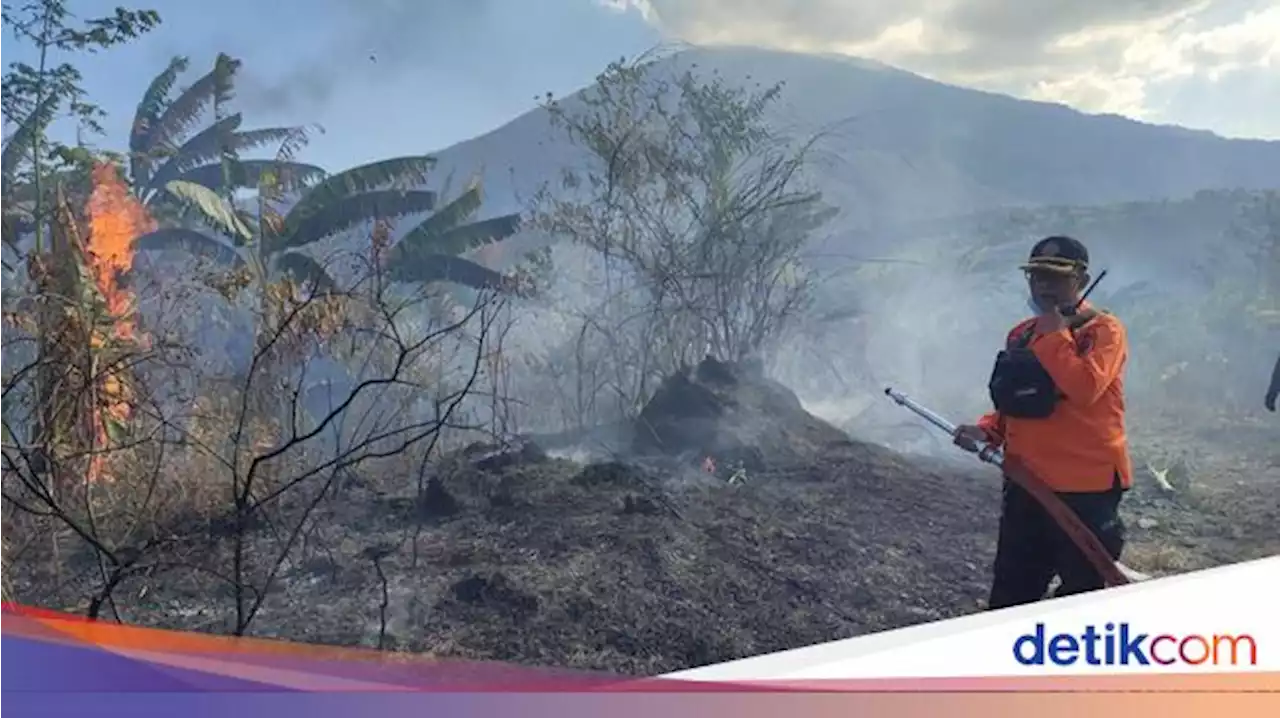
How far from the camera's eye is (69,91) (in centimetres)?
219

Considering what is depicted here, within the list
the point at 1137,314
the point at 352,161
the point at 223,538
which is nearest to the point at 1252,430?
the point at 1137,314

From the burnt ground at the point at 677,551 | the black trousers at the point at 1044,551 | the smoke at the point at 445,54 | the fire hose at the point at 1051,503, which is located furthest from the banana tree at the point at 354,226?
the black trousers at the point at 1044,551

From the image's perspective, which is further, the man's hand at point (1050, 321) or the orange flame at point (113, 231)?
the orange flame at point (113, 231)

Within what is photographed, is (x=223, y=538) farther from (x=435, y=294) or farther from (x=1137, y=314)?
(x=1137, y=314)

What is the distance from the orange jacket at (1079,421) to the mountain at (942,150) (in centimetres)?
27

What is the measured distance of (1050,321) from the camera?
206 centimetres

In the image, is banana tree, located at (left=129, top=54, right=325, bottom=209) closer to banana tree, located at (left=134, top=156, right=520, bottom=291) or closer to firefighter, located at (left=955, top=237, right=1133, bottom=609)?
banana tree, located at (left=134, top=156, right=520, bottom=291)

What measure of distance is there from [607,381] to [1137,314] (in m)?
1.04

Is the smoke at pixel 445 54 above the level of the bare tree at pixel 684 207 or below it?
above

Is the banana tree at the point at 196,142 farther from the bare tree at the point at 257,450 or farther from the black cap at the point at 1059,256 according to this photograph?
the black cap at the point at 1059,256

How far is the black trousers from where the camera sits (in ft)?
6.72

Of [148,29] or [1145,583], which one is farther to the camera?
[148,29]

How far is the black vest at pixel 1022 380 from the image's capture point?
2.07m

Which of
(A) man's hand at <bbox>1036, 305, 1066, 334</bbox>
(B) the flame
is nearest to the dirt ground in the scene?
(A) man's hand at <bbox>1036, 305, 1066, 334</bbox>
